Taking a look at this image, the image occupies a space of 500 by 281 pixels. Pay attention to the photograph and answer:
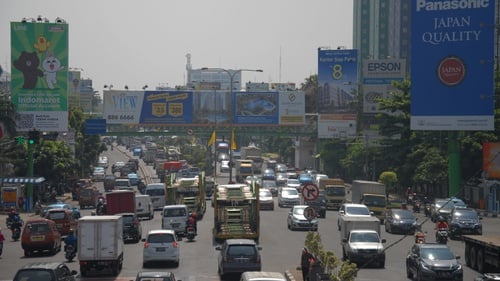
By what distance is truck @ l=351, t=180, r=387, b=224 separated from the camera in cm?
5594

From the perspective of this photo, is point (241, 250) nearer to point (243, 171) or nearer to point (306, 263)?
point (306, 263)

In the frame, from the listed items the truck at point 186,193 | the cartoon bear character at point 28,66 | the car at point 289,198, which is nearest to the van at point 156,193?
the car at point 289,198

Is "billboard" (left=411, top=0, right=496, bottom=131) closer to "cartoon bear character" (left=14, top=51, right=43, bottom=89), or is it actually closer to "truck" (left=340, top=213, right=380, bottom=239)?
"truck" (left=340, top=213, right=380, bottom=239)

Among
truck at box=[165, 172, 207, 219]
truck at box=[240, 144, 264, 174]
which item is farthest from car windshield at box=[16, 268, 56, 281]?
truck at box=[240, 144, 264, 174]

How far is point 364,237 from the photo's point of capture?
1316 inches

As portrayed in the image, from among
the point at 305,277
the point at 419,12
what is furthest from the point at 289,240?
the point at 419,12

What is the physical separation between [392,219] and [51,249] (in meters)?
17.8

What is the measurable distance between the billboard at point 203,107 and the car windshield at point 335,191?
2886 centimetres

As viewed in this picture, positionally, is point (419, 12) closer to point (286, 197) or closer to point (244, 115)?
point (286, 197)

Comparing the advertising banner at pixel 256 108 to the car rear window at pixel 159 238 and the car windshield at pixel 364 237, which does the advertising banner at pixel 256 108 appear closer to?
the car windshield at pixel 364 237

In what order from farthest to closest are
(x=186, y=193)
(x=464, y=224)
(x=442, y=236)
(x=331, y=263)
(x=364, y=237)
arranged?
1. (x=186, y=193)
2. (x=464, y=224)
3. (x=442, y=236)
4. (x=364, y=237)
5. (x=331, y=263)

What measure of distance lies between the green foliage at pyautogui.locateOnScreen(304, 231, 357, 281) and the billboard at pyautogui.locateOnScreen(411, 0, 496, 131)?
3226 cm

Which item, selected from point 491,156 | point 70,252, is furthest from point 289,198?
point 70,252

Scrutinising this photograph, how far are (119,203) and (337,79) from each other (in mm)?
51884
